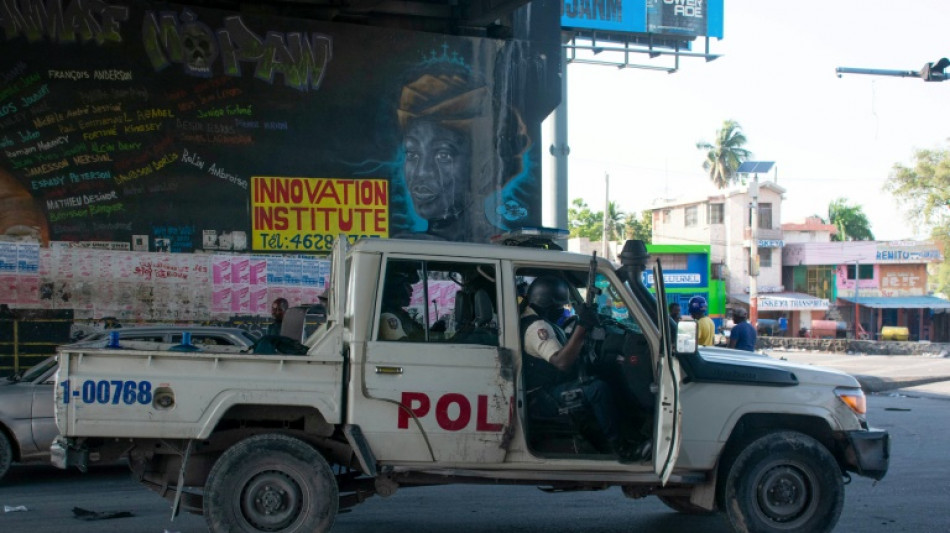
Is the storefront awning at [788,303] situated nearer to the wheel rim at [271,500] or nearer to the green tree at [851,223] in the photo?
the green tree at [851,223]

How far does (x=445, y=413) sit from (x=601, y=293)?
1337 mm

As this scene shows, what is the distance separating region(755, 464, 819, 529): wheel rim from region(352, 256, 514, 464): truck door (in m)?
1.86

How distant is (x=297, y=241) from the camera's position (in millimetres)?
15367

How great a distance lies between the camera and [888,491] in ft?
27.1

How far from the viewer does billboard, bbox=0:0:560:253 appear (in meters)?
14.2

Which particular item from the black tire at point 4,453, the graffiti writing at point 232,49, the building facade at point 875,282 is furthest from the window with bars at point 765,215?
the black tire at point 4,453

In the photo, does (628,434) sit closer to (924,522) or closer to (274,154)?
(924,522)

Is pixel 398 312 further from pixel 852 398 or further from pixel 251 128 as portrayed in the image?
pixel 251 128

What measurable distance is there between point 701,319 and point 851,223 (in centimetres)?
7616

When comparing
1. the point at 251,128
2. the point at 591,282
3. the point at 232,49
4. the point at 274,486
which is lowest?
the point at 274,486

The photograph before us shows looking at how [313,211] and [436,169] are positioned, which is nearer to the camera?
[313,211]

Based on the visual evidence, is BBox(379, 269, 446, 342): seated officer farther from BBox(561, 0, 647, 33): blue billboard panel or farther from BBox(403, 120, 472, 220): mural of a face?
BBox(561, 0, 647, 33): blue billboard panel

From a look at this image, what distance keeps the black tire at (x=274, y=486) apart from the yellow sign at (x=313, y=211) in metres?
10.1

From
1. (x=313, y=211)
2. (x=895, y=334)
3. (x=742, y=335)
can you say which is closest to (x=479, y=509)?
(x=742, y=335)
